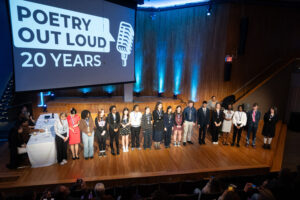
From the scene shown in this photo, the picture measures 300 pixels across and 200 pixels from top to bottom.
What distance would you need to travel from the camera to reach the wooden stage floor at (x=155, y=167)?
429 cm

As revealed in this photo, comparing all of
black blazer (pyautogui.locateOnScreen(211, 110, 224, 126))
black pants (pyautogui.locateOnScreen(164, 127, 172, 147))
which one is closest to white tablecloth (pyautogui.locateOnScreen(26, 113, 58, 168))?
black pants (pyautogui.locateOnScreen(164, 127, 172, 147))

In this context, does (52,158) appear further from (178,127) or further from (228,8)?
(228,8)

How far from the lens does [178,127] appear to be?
577 centimetres

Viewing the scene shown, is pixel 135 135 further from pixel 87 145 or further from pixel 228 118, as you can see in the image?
pixel 228 118

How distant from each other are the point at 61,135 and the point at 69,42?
2.33m

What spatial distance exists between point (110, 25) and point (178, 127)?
3684mm

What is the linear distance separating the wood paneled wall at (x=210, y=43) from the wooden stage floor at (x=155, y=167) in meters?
4.23

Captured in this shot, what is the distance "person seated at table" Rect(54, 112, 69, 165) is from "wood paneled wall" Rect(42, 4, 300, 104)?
4.74 metres

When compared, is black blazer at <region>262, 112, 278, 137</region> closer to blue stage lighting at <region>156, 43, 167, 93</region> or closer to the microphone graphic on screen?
the microphone graphic on screen

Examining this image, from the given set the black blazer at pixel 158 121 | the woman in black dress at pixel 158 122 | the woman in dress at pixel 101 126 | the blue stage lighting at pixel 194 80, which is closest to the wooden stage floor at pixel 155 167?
the woman in black dress at pixel 158 122

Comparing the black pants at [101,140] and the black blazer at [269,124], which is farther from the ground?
the black blazer at [269,124]

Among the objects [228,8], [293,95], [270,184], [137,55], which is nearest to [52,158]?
[270,184]

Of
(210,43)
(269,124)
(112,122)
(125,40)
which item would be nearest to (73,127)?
(112,122)

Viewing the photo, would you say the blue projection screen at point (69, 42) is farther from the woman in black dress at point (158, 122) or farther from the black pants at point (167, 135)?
the black pants at point (167, 135)
